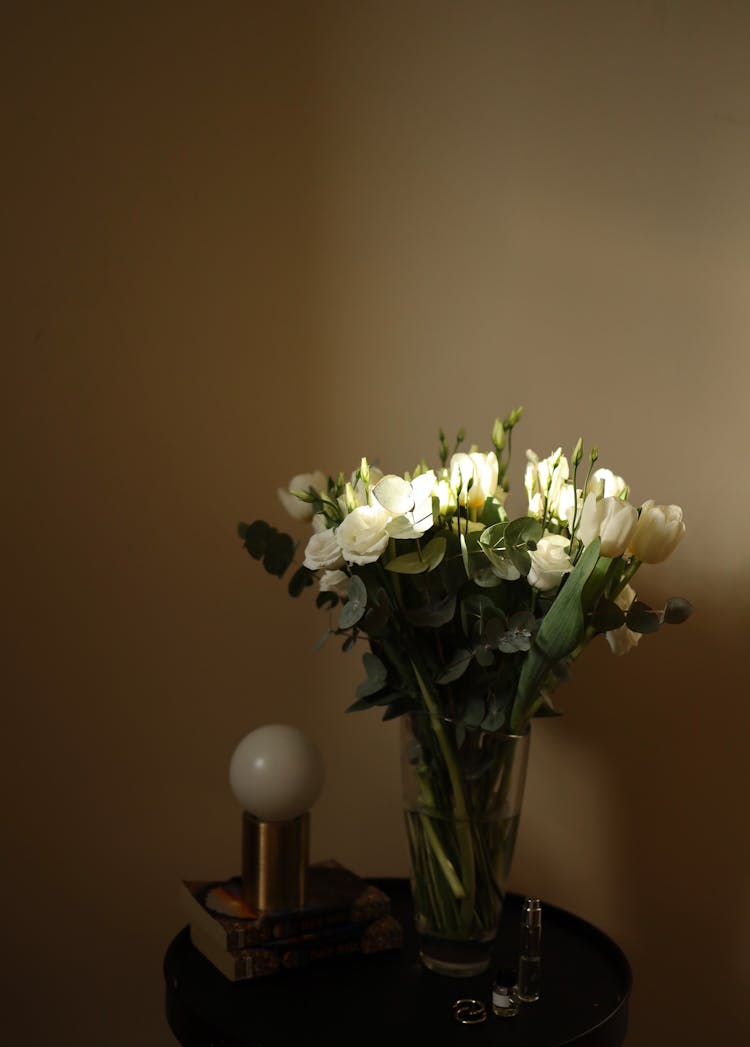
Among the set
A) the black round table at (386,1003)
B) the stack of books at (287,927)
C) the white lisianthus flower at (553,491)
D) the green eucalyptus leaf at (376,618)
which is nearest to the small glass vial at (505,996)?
the black round table at (386,1003)

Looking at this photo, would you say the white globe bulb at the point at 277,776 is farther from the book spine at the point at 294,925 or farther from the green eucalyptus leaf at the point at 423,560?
the green eucalyptus leaf at the point at 423,560

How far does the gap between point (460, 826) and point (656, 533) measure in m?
0.40

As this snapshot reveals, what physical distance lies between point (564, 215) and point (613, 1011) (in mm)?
1037

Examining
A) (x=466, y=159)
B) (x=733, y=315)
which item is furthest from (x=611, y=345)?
(x=466, y=159)

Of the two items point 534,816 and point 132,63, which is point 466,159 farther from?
point 534,816

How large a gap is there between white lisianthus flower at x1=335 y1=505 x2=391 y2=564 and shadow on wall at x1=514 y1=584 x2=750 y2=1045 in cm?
58

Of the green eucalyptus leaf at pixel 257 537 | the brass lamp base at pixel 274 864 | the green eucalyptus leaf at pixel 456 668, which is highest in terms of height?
the green eucalyptus leaf at pixel 257 537

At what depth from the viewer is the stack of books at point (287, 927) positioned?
4.03ft

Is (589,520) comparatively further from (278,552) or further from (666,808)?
(666,808)

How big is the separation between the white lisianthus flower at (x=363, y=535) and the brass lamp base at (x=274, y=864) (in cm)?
35

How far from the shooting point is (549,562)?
A: 1.11 meters

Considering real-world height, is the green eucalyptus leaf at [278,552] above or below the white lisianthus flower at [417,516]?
below

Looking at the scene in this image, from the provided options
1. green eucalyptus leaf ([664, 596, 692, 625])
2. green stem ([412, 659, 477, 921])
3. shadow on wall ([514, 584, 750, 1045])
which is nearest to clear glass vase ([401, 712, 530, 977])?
green stem ([412, 659, 477, 921])

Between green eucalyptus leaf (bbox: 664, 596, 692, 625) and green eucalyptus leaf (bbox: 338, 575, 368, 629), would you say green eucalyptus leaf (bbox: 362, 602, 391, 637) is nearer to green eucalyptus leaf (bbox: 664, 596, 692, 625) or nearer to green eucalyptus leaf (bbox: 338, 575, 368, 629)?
green eucalyptus leaf (bbox: 338, 575, 368, 629)
